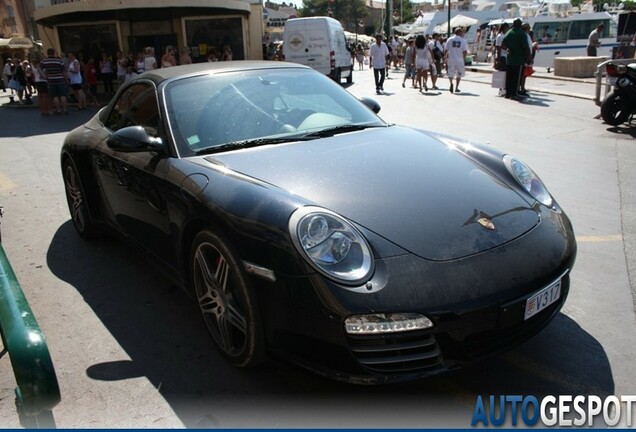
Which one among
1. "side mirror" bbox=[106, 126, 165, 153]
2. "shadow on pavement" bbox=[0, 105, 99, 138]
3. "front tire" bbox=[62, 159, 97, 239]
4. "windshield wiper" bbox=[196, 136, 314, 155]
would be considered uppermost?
"side mirror" bbox=[106, 126, 165, 153]

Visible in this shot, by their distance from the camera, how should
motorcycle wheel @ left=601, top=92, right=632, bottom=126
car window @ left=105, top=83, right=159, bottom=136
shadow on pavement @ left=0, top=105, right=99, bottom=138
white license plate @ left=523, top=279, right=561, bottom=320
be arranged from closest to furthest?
1. white license plate @ left=523, top=279, right=561, bottom=320
2. car window @ left=105, top=83, right=159, bottom=136
3. motorcycle wheel @ left=601, top=92, right=632, bottom=126
4. shadow on pavement @ left=0, top=105, right=99, bottom=138

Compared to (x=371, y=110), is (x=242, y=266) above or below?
below

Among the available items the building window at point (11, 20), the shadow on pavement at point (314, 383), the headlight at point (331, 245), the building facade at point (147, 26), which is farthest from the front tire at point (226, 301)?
the building window at point (11, 20)

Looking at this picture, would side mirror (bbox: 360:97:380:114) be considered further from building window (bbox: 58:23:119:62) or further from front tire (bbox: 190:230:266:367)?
building window (bbox: 58:23:119:62)

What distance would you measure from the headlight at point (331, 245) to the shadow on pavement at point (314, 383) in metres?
0.49

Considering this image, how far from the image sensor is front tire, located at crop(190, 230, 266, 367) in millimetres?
2529

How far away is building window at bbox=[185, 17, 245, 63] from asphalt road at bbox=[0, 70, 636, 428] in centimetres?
1823

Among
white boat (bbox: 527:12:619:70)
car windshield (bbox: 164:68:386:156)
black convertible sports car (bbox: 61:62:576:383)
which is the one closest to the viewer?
black convertible sports car (bbox: 61:62:576:383)

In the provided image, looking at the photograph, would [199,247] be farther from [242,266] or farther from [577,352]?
[577,352]

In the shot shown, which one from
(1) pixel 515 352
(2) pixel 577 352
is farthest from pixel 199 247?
(2) pixel 577 352

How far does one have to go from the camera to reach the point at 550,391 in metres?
2.53

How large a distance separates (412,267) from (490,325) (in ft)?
1.34

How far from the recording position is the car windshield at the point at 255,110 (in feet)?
11.0

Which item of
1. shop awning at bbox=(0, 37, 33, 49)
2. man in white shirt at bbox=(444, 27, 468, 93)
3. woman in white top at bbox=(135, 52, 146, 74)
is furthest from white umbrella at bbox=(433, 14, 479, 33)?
shop awning at bbox=(0, 37, 33, 49)
